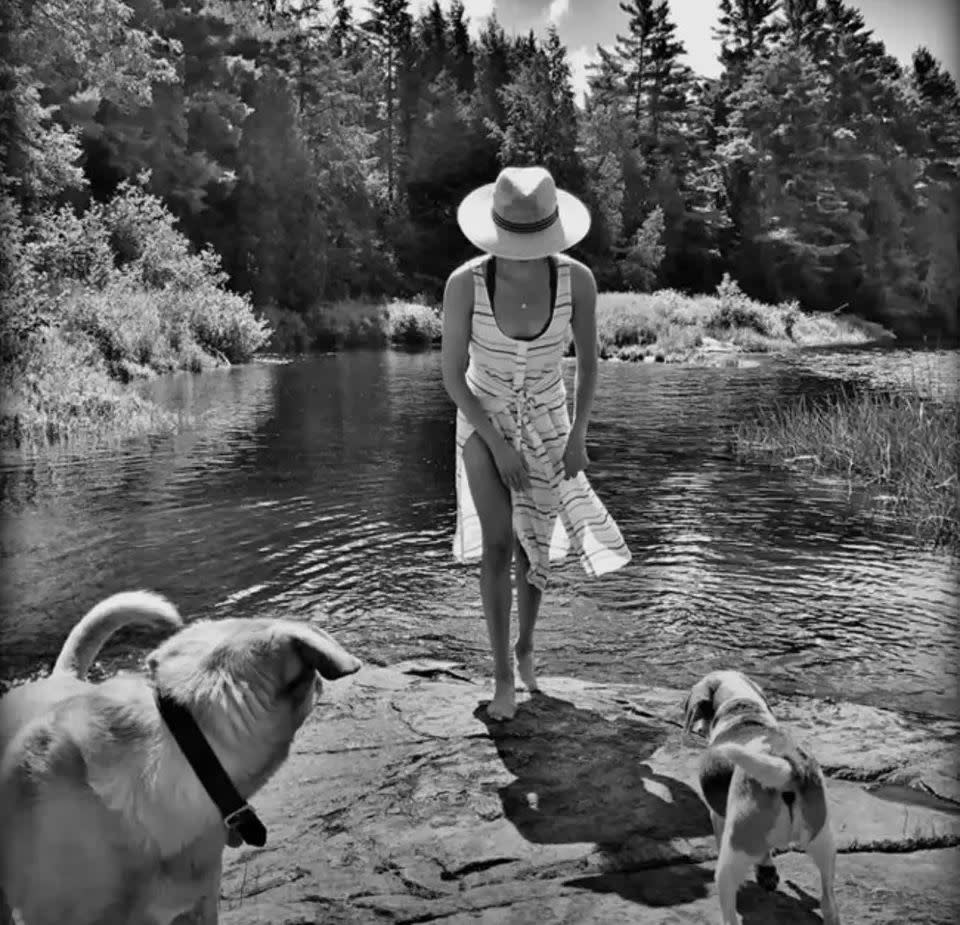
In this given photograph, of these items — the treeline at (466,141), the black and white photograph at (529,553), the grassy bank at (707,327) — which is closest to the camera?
the black and white photograph at (529,553)

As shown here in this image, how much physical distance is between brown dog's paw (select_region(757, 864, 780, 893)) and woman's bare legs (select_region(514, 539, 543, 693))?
1338mm

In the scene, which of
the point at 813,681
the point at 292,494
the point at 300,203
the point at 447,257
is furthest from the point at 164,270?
the point at 813,681

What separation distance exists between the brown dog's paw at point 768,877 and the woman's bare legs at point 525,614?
1.34m

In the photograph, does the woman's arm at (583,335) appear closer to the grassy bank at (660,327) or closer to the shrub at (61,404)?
the shrub at (61,404)

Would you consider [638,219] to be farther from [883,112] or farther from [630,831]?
[630,831]

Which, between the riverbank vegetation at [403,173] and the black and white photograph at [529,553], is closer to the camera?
the black and white photograph at [529,553]

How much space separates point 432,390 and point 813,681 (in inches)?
495

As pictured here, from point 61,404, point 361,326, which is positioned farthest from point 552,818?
point 361,326

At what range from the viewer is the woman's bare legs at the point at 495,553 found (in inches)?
130

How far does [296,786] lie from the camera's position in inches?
111

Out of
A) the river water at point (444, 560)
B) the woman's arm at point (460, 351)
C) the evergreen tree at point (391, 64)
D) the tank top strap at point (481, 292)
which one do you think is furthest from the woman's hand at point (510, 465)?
the evergreen tree at point (391, 64)

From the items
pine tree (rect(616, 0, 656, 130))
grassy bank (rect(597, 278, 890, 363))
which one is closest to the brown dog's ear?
pine tree (rect(616, 0, 656, 130))

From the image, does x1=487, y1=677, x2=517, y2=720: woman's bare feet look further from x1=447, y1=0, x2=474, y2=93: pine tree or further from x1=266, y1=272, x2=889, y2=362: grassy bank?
x1=447, y1=0, x2=474, y2=93: pine tree

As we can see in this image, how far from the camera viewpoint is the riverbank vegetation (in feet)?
33.6
